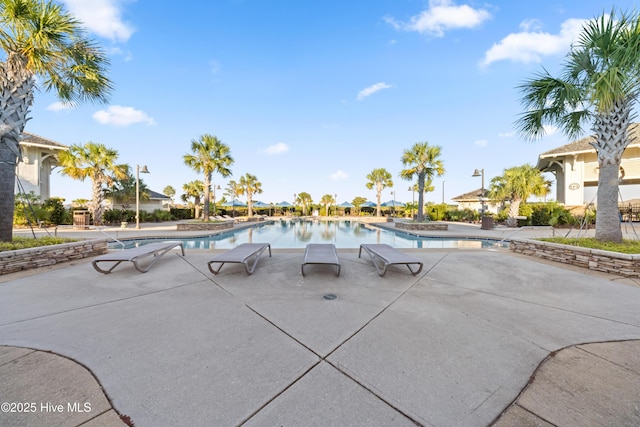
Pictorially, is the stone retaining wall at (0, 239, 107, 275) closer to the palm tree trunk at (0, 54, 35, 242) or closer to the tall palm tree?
the palm tree trunk at (0, 54, 35, 242)

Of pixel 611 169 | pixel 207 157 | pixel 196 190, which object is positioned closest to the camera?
pixel 611 169

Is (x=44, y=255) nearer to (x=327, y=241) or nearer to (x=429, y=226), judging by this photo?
(x=327, y=241)

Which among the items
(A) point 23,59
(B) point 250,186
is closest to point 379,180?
(B) point 250,186

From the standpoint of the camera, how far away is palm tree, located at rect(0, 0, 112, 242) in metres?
5.13

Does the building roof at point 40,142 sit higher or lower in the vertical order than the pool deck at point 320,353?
higher

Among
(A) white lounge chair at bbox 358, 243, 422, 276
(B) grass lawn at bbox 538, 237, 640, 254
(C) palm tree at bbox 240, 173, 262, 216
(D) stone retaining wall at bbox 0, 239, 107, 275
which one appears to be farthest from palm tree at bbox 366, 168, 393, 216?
(D) stone retaining wall at bbox 0, 239, 107, 275

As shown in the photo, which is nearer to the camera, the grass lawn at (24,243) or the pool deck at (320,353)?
the pool deck at (320,353)

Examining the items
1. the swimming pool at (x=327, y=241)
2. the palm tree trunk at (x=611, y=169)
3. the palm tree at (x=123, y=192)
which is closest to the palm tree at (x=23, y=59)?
the swimming pool at (x=327, y=241)

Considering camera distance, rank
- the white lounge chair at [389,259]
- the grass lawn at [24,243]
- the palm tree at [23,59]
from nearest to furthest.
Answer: the white lounge chair at [389,259] < the grass lawn at [24,243] < the palm tree at [23,59]

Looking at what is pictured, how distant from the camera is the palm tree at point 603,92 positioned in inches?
194

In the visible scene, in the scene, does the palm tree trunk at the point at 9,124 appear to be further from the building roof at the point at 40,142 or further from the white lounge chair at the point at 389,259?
the building roof at the point at 40,142

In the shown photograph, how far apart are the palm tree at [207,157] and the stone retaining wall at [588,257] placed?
1642 centimetres

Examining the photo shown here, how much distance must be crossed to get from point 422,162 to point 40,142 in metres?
26.9

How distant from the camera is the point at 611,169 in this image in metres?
5.65
